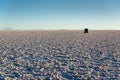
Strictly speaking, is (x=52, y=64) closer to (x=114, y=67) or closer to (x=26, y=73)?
(x=26, y=73)

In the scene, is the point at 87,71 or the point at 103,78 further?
the point at 87,71

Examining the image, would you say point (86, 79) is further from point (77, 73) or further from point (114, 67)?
point (114, 67)

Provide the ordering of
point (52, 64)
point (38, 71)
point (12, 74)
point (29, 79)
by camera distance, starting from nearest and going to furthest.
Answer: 1. point (29, 79)
2. point (12, 74)
3. point (38, 71)
4. point (52, 64)

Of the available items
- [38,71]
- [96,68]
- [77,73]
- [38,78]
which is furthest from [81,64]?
[38,78]

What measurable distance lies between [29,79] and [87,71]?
305cm

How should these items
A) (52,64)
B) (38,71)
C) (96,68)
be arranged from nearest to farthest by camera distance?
(38,71)
(96,68)
(52,64)

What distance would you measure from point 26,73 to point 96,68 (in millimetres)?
3714

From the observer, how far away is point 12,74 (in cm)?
979

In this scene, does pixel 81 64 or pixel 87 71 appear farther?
pixel 81 64

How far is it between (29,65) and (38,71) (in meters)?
1.57

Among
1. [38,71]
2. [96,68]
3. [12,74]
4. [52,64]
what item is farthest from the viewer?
[52,64]

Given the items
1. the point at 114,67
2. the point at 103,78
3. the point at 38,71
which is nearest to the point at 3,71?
the point at 38,71

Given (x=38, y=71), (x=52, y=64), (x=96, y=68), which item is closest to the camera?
(x=38, y=71)

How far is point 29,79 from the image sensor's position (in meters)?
9.01
